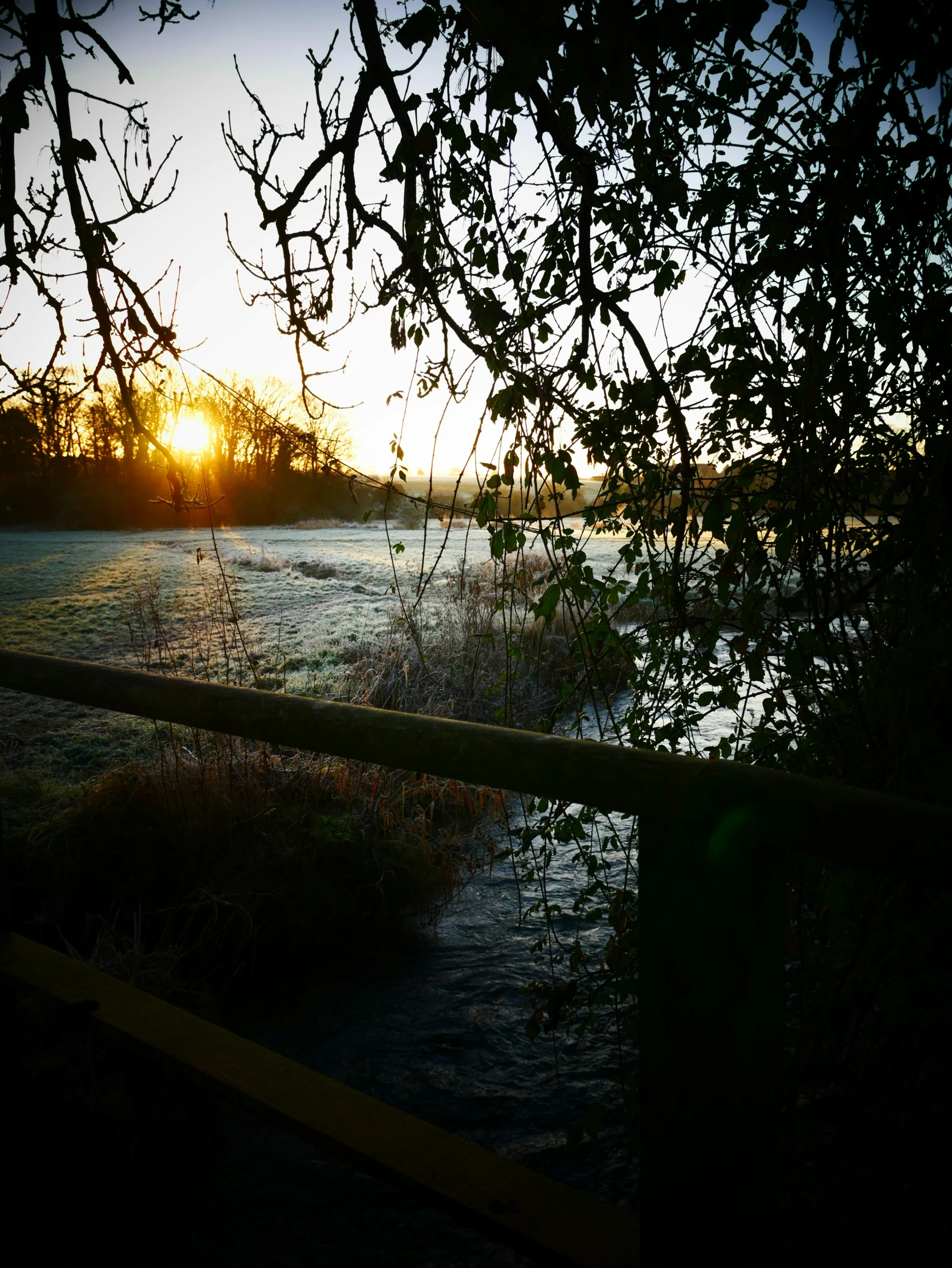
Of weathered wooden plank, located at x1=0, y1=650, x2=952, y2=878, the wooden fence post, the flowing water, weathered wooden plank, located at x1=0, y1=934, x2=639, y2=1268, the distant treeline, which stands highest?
the distant treeline

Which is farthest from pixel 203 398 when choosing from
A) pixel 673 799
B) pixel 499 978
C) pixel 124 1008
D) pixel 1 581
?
pixel 1 581

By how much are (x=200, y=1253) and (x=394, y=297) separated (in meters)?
3.25

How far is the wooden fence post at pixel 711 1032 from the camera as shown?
829 millimetres

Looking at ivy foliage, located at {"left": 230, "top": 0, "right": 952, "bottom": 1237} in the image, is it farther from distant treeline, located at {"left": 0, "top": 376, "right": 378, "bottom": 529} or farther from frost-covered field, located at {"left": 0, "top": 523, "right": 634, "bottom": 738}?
frost-covered field, located at {"left": 0, "top": 523, "right": 634, "bottom": 738}

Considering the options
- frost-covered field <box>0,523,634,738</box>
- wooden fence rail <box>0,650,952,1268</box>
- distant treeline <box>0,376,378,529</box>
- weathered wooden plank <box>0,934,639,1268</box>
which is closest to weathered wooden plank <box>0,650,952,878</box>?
Result: wooden fence rail <box>0,650,952,1268</box>

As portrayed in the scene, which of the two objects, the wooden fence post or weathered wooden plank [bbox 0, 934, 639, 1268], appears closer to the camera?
the wooden fence post

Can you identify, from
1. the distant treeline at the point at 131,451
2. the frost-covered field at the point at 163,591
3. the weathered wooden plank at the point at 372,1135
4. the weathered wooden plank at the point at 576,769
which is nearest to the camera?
the weathered wooden plank at the point at 576,769

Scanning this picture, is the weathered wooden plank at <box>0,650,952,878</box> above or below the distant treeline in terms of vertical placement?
below

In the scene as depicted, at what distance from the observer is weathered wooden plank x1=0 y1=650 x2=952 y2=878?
0.71m

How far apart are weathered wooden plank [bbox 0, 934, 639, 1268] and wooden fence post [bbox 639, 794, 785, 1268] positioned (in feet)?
0.53

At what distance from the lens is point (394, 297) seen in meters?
2.42

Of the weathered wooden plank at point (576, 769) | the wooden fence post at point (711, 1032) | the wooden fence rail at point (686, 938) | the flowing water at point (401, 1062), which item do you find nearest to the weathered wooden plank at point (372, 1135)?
the wooden fence rail at point (686, 938)

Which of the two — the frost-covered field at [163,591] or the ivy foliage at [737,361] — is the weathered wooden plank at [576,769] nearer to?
the ivy foliage at [737,361]

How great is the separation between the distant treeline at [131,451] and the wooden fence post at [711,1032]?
1.72 metres
